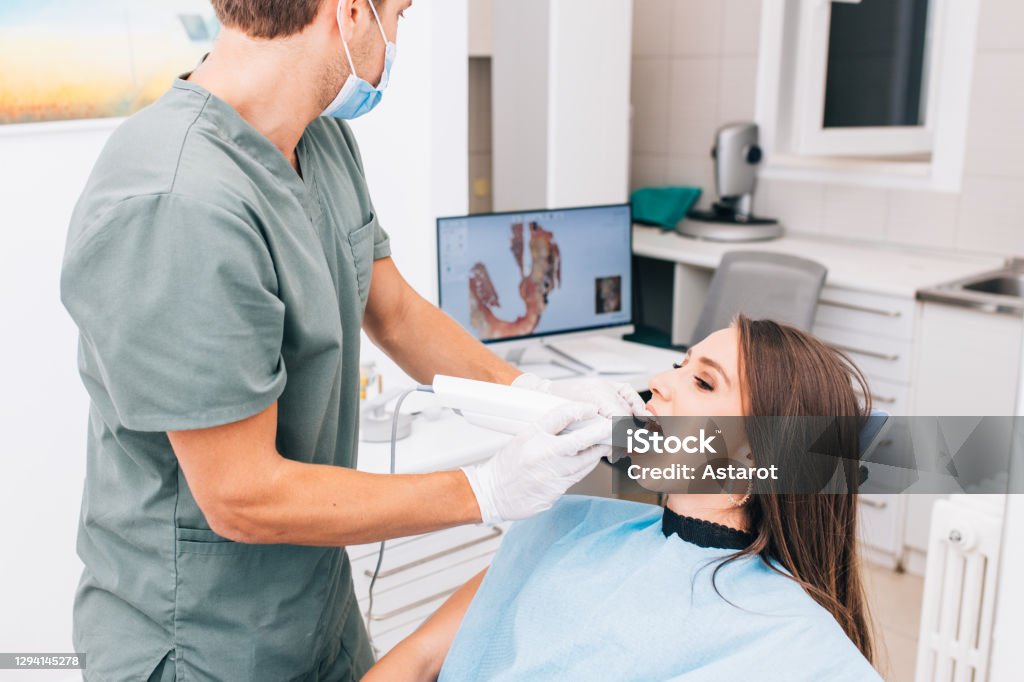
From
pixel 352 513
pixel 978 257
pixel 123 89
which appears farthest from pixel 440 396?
pixel 978 257

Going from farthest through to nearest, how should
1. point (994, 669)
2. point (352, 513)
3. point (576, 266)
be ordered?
1. point (576, 266)
2. point (994, 669)
3. point (352, 513)

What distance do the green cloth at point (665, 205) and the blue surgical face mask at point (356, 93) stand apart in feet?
8.36

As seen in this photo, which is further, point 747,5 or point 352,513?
point 747,5

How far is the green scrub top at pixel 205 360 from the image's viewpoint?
3.04 feet

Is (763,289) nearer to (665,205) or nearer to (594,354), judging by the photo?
(594,354)

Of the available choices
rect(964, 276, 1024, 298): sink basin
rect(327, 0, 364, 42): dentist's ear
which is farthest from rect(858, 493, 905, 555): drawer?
rect(327, 0, 364, 42): dentist's ear

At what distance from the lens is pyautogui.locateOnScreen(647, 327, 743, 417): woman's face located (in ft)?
4.01

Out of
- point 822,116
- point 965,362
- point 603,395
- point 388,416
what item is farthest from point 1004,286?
point 603,395

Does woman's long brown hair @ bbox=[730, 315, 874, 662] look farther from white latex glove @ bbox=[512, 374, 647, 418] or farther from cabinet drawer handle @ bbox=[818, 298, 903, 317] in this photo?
cabinet drawer handle @ bbox=[818, 298, 903, 317]

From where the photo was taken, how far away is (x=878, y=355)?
2803 mm

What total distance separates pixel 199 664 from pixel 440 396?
42 cm

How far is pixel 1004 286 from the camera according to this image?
113 inches

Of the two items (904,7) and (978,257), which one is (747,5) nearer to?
(904,7)

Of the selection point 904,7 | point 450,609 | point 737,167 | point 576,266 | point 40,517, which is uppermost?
point 904,7
